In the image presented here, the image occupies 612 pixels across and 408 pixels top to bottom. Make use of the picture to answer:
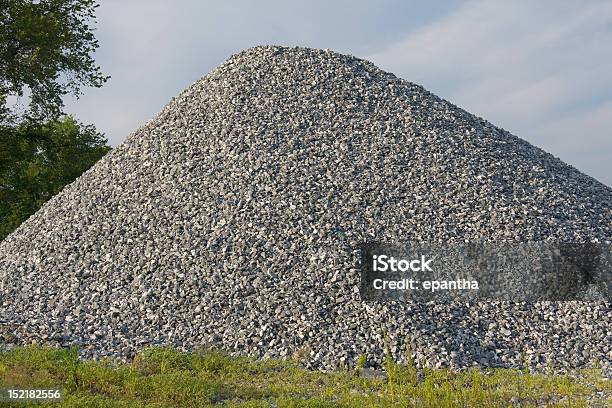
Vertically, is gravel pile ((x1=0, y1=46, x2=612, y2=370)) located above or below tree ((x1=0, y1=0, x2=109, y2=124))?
below

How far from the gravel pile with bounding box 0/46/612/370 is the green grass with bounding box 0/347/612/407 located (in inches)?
20.9

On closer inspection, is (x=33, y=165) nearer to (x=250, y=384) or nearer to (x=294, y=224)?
(x=294, y=224)

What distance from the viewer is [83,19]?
27.3m

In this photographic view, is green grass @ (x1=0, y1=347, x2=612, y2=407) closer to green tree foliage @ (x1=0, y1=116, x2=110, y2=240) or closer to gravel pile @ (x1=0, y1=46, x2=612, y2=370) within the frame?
gravel pile @ (x1=0, y1=46, x2=612, y2=370)

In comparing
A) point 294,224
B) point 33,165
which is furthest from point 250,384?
point 33,165

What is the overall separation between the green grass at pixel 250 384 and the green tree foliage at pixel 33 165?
1617cm

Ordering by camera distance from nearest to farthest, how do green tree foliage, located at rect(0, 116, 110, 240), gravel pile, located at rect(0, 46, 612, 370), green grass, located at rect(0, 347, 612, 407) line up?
green grass, located at rect(0, 347, 612, 407)
gravel pile, located at rect(0, 46, 612, 370)
green tree foliage, located at rect(0, 116, 110, 240)

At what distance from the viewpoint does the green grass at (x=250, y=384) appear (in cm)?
813

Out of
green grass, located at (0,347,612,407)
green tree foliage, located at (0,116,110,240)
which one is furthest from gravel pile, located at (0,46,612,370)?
green tree foliage, located at (0,116,110,240)

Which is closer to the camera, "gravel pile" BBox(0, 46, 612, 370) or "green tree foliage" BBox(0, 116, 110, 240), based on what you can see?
"gravel pile" BBox(0, 46, 612, 370)

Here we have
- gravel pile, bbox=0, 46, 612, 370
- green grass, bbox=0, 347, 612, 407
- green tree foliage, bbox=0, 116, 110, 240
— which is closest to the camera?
green grass, bbox=0, 347, 612, 407

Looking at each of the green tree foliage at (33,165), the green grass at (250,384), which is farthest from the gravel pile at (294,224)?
the green tree foliage at (33,165)

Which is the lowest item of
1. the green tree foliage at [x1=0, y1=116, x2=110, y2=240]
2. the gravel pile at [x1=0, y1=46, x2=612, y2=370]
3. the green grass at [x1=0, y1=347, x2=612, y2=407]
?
the green grass at [x1=0, y1=347, x2=612, y2=407]

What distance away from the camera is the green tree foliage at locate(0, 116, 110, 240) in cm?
2489
